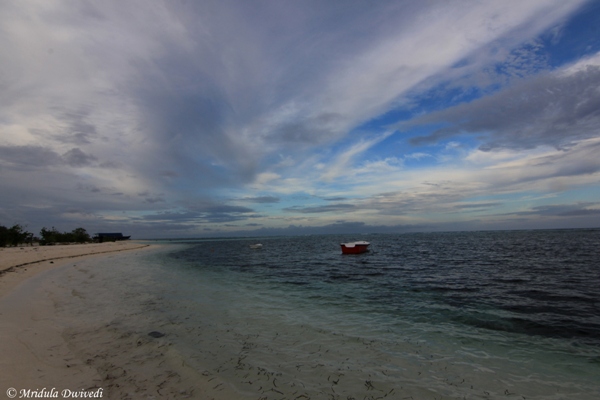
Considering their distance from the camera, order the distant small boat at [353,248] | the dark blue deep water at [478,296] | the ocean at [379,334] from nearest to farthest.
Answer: the ocean at [379,334] → the dark blue deep water at [478,296] → the distant small boat at [353,248]

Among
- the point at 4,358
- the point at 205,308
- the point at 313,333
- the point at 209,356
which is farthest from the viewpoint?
the point at 205,308

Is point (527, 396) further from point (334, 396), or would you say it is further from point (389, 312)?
point (389, 312)

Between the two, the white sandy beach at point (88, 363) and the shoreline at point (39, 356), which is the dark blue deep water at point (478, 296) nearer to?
the white sandy beach at point (88, 363)

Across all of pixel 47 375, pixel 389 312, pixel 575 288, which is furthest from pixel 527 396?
pixel 575 288

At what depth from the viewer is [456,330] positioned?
10.5 metres

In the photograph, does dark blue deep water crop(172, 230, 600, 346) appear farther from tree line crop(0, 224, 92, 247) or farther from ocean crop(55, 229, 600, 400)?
tree line crop(0, 224, 92, 247)

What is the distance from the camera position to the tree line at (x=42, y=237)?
6456 cm

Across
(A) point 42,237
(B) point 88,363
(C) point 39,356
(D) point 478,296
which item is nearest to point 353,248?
(D) point 478,296

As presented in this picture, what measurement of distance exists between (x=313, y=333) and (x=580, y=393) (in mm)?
6772

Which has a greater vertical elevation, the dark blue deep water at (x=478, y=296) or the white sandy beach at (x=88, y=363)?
the white sandy beach at (x=88, y=363)

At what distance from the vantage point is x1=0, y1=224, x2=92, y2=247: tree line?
6456 centimetres

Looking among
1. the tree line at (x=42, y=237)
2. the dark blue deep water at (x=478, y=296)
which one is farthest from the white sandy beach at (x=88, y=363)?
the tree line at (x=42, y=237)

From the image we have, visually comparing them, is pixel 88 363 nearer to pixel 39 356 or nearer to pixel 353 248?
pixel 39 356

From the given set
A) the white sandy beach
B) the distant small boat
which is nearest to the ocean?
the white sandy beach
